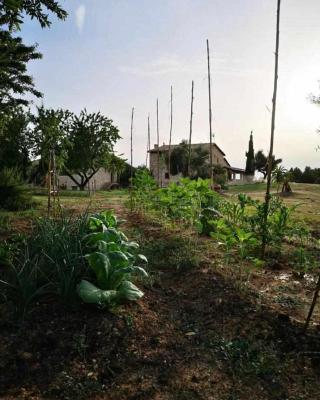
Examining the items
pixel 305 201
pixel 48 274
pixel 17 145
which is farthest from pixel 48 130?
pixel 48 274

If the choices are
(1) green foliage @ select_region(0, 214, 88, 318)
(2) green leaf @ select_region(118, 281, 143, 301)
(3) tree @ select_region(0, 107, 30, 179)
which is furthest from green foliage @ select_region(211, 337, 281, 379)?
(3) tree @ select_region(0, 107, 30, 179)

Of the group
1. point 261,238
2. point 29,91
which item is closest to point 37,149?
point 29,91

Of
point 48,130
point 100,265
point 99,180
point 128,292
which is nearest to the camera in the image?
point 100,265

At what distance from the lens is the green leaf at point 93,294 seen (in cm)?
285

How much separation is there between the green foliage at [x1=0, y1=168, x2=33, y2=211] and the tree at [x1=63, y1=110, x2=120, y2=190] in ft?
57.0

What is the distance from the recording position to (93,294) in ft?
9.39

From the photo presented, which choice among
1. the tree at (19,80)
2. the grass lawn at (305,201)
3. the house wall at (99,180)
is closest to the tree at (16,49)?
the tree at (19,80)

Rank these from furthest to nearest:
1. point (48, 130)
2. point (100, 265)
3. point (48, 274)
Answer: point (48, 130) < point (48, 274) < point (100, 265)

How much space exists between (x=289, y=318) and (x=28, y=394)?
2007 mm

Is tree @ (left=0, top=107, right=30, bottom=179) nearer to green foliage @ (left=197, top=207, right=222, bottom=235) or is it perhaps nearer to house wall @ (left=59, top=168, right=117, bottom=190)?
house wall @ (left=59, top=168, right=117, bottom=190)

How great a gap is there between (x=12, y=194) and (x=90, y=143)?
18.2 metres

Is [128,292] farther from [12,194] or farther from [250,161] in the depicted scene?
[250,161]

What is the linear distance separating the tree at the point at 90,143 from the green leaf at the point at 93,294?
2516cm

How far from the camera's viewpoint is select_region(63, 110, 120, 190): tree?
27766 millimetres
